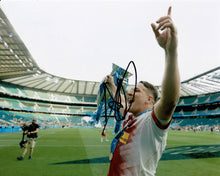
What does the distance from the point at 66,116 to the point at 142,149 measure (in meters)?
64.8

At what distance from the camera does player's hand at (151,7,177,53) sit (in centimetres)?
113

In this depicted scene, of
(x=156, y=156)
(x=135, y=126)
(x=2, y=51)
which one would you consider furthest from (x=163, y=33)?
(x=2, y=51)

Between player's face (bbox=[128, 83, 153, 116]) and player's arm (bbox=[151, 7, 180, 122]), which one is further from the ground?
player's arm (bbox=[151, 7, 180, 122])

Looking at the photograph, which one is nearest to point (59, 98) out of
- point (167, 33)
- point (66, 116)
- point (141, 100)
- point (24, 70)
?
point (66, 116)

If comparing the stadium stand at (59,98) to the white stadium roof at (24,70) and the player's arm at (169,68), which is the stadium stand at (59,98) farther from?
the player's arm at (169,68)

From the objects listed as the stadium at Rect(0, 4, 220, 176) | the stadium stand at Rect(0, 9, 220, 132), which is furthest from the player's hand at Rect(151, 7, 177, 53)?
the stadium stand at Rect(0, 9, 220, 132)

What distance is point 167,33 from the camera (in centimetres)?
119

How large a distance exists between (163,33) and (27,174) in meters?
6.65

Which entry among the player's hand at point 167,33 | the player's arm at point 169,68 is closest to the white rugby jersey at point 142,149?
the player's arm at point 169,68

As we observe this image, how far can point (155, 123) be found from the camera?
1.32m

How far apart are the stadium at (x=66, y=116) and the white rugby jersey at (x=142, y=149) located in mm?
5158

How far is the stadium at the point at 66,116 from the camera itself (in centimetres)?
697

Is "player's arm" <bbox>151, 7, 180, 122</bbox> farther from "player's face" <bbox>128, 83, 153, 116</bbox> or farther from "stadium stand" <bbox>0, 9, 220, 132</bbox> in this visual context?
"stadium stand" <bbox>0, 9, 220, 132</bbox>

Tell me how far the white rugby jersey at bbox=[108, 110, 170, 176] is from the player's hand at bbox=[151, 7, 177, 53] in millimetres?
549
